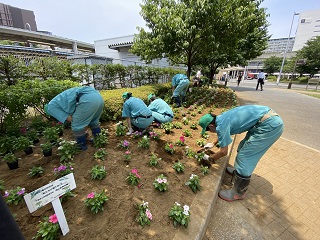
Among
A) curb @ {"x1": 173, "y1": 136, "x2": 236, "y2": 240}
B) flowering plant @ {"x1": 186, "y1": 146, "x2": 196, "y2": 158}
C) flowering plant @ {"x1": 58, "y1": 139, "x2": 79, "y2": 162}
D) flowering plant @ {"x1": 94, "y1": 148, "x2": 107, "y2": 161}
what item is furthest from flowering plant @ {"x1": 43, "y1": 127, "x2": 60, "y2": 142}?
curb @ {"x1": 173, "y1": 136, "x2": 236, "y2": 240}

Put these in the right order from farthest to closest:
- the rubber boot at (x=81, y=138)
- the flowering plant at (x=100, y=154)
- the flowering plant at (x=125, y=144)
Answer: the flowering plant at (x=125, y=144)
the rubber boot at (x=81, y=138)
the flowering plant at (x=100, y=154)

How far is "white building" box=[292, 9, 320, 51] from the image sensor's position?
63.9 meters

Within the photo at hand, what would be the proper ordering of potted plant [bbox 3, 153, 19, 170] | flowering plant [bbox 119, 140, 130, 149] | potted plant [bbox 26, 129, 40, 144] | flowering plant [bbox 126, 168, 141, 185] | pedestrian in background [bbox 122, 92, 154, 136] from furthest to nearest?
pedestrian in background [bbox 122, 92, 154, 136]
potted plant [bbox 26, 129, 40, 144]
flowering plant [bbox 119, 140, 130, 149]
potted plant [bbox 3, 153, 19, 170]
flowering plant [bbox 126, 168, 141, 185]

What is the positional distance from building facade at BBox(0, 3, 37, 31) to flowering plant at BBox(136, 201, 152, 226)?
94370mm

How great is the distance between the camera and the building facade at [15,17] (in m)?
67.8

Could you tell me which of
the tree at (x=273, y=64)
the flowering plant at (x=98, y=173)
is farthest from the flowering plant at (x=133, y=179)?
the tree at (x=273, y=64)

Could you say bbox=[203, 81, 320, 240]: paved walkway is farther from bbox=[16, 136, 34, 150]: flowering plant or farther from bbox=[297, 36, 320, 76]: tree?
bbox=[297, 36, 320, 76]: tree

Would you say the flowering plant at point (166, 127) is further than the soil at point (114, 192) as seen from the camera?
Yes

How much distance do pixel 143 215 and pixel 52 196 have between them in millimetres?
1041

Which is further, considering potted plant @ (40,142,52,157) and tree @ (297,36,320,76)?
tree @ (297,36,320,76)

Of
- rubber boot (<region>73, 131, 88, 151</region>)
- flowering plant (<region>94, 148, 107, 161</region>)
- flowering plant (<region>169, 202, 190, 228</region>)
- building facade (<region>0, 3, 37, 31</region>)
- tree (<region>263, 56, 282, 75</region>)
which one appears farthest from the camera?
building facade (<region>0, 3, 37, 31</region>)

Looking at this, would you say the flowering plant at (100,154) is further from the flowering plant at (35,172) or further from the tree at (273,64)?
the tree at (273,64)

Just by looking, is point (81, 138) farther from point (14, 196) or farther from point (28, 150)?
point (14, 196)

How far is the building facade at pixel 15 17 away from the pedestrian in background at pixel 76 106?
92145 mm
